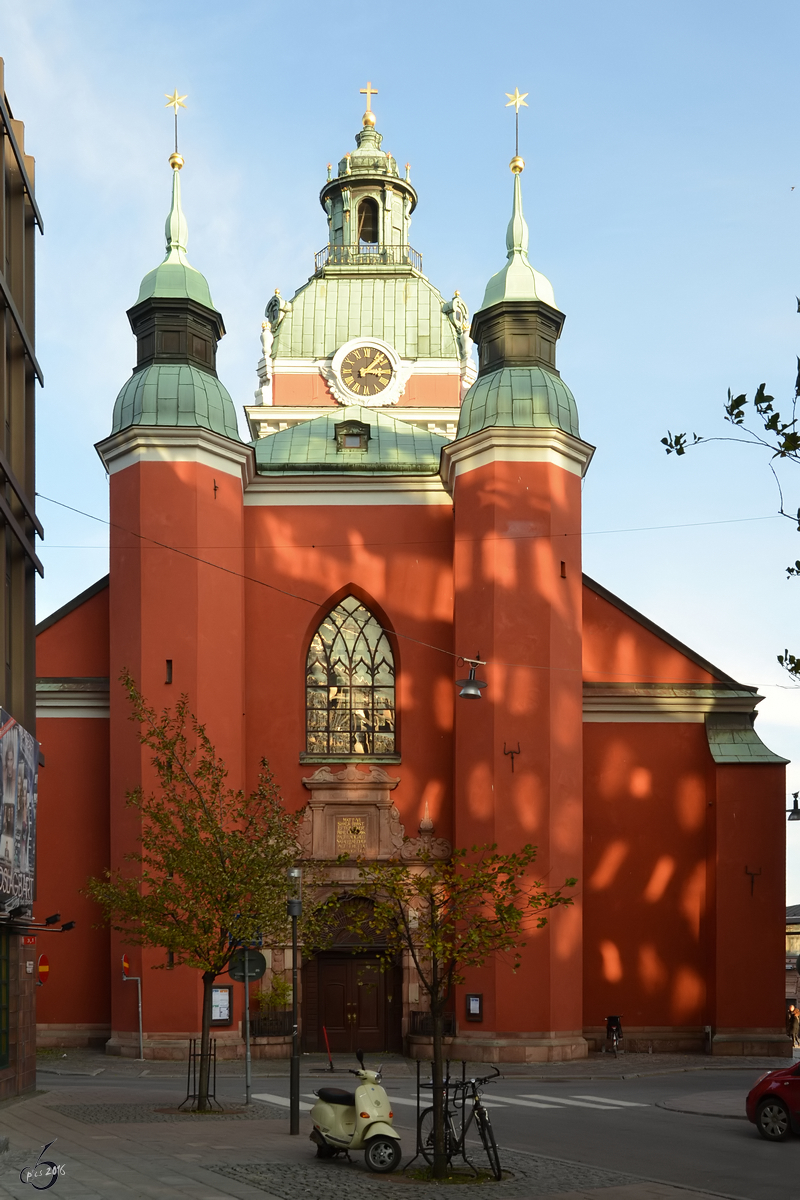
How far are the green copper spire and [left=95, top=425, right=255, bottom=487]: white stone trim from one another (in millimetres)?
6509

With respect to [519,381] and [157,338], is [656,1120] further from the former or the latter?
[157,338]

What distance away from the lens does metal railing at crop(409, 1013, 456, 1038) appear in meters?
30.8

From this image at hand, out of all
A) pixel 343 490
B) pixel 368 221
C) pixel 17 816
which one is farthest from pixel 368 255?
pixel 17 816

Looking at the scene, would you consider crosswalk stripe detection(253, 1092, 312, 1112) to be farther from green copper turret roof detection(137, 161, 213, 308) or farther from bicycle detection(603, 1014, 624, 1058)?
green copper turret roof detection(137, 161, 213, 308)

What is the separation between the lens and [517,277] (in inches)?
1335

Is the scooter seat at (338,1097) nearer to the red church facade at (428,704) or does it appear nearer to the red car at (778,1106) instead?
the red car at (778,1106)

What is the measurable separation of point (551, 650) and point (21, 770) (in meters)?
12.3

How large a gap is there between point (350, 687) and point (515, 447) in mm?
6188

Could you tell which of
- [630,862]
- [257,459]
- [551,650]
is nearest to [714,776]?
[630,862]

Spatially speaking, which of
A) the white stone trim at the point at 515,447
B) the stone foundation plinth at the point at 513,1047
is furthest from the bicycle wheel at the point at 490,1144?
the white stone trim at the point at 515,447

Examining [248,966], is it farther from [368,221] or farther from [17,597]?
[368,221]

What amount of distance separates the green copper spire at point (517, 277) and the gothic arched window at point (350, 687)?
290 inches

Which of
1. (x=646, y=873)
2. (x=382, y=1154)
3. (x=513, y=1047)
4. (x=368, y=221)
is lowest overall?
(x=513, y=1047)

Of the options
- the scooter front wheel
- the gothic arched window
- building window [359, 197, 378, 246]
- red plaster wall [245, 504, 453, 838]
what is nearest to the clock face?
building window [359, 197, 378, 246]
